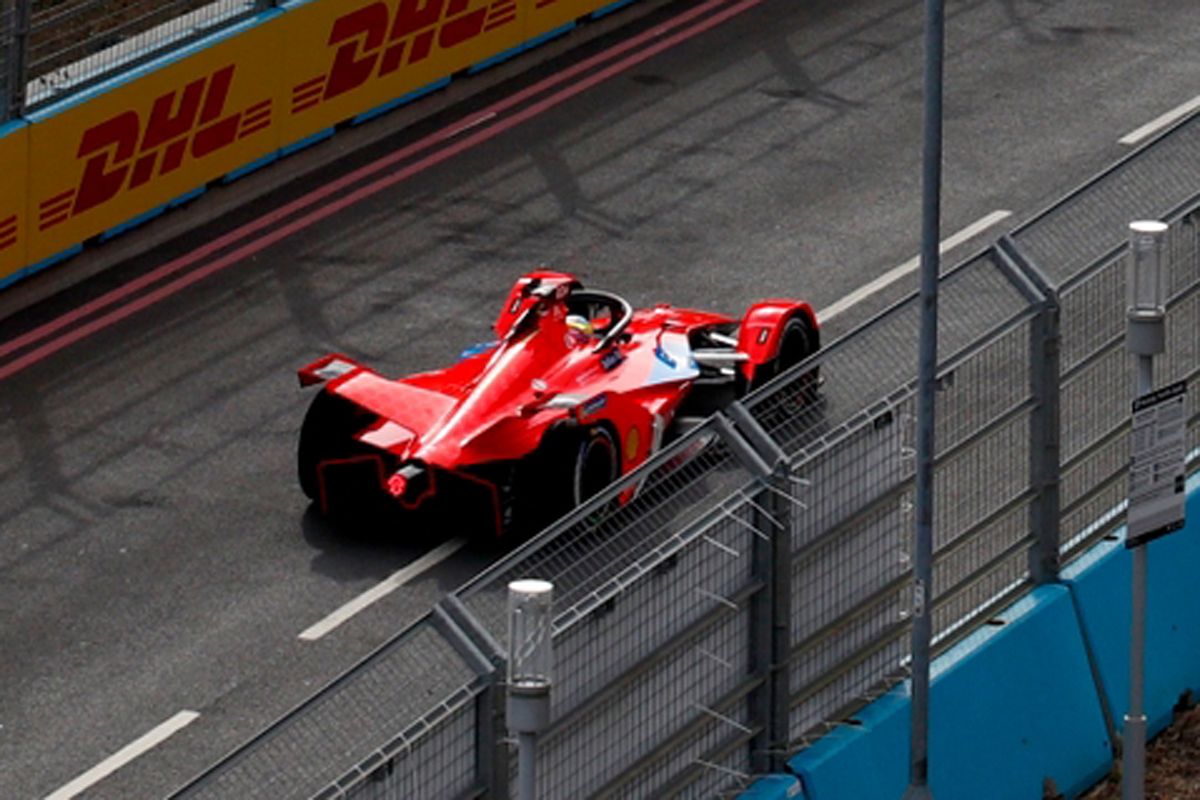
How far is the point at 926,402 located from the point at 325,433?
19.7 ft

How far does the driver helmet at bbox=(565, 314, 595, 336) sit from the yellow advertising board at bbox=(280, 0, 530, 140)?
463 cm

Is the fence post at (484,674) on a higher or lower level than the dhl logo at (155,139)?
higher

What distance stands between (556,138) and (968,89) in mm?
3237

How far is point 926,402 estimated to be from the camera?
11.1 metres

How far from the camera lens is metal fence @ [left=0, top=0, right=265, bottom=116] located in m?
19.6

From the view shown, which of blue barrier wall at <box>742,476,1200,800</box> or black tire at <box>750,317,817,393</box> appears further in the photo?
black tire at <box>750,317,817,393</box>

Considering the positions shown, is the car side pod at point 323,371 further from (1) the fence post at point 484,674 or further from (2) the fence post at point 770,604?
(1) the fence post at point 484,674

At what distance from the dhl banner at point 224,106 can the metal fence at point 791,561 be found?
7061 millimetres

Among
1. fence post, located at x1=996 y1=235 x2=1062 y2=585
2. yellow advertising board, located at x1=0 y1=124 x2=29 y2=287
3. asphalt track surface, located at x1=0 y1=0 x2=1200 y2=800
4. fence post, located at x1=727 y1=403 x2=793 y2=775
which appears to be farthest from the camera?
yellow advertising board, located at x1=0 y1=124 x2=29 y2=287

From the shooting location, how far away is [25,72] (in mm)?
19594

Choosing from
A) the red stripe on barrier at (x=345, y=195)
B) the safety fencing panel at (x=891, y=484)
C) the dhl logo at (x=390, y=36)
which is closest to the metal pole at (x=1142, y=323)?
the safety fencing panel at (x=891, y=484)

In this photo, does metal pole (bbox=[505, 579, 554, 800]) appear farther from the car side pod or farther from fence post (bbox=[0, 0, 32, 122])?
fence post (bbox=[0, 0, 32, 122])

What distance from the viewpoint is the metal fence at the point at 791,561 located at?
10.2 metres

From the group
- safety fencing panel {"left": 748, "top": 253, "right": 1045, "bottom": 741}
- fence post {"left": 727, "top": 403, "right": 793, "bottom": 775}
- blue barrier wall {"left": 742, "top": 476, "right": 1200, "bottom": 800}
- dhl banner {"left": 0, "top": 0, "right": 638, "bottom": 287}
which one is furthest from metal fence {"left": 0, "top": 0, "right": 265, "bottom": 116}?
fence post {"left": 727, "top": 403, "right": 793, "bottom": 775}
